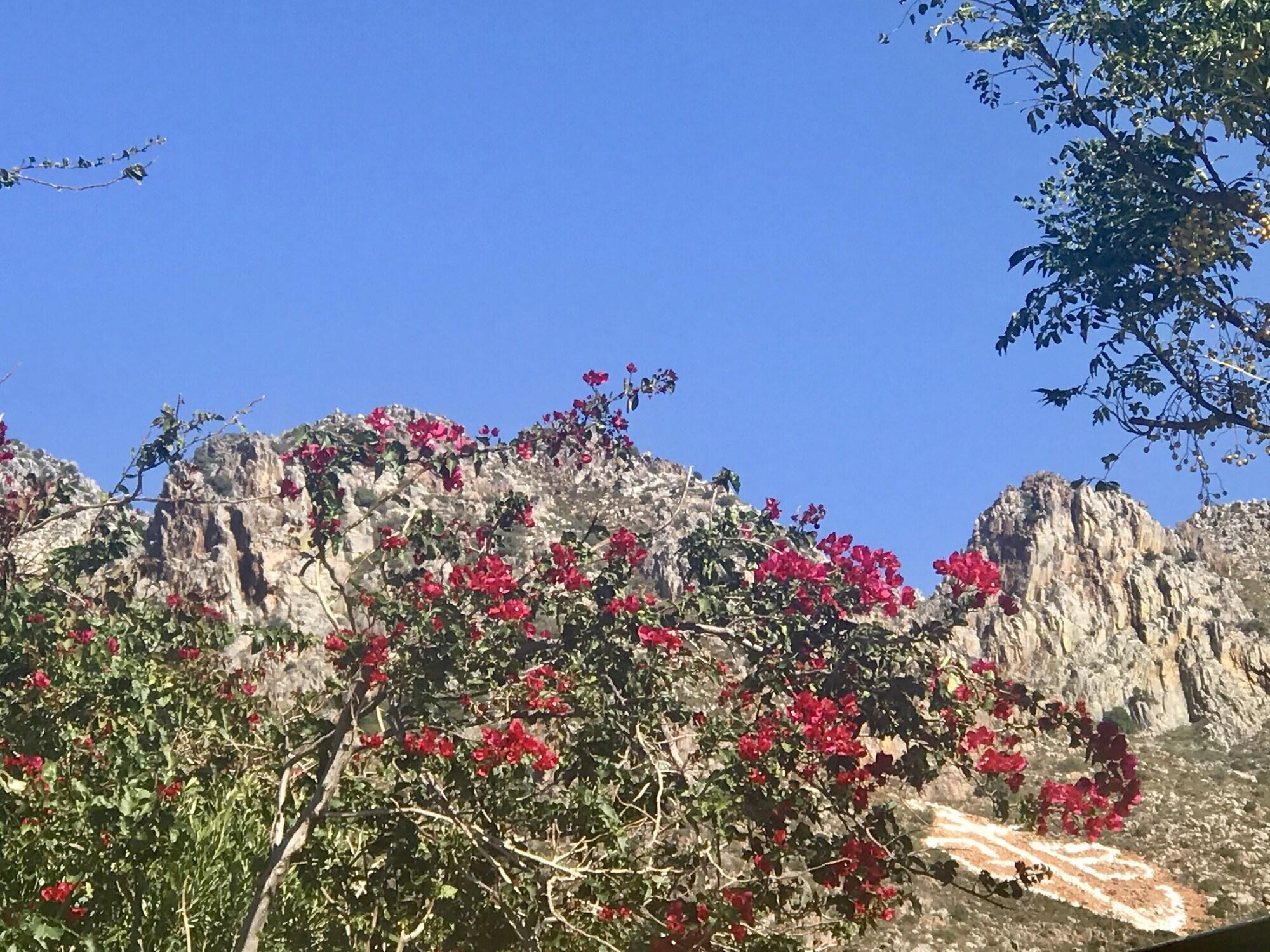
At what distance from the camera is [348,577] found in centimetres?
346

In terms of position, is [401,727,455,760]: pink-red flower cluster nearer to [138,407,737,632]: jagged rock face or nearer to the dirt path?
[138,407,737,632]: jagged rock face

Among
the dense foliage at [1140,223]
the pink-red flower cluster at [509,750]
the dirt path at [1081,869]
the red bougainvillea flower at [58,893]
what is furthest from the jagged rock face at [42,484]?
the dense foliage at [1140,223]

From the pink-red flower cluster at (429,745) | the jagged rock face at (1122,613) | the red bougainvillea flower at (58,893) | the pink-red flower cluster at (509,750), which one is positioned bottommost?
the red bougainvillea flower at (58,893)

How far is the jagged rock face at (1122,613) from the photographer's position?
148 inches

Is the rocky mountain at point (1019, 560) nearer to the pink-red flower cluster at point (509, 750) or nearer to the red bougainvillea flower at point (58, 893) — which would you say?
the pink-red flower cluster at point (509, 750)

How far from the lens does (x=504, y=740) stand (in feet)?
9.59

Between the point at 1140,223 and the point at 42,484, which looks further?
the point at 1140,223

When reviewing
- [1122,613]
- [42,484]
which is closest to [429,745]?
[42,484]

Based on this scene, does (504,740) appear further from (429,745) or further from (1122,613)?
(1122,613)

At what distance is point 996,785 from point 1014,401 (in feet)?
5.49

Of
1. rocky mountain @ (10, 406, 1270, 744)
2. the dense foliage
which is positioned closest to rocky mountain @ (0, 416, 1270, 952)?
rocky mountain @ (10, 406, 1270, 744)

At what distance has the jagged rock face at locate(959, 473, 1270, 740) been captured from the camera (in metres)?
3.75

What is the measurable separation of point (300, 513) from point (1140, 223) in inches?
135

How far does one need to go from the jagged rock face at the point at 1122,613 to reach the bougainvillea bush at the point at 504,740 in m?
0.33
